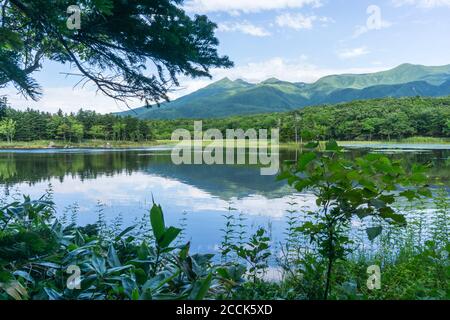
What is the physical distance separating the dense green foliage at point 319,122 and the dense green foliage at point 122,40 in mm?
5345

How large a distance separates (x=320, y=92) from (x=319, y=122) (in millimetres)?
150533

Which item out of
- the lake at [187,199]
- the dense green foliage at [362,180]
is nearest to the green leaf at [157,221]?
the dense green foliage at [362,180]

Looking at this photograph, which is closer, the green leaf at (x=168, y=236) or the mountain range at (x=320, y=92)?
the green leaf at (x=168, y=236)

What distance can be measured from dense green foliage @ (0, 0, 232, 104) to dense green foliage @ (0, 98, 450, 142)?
5.35m

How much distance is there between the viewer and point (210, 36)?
10.4 feet

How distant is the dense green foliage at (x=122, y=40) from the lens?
2.32 m

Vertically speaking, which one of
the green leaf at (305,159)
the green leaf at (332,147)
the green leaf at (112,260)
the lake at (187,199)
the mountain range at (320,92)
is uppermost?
the mountain range at (320,92)

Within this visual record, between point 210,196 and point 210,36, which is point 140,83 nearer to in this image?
point 210,36

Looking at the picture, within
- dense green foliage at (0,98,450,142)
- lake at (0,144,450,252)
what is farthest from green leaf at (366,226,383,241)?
dense green foliage at (0,98,450,142)

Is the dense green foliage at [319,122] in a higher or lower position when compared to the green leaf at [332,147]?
higher

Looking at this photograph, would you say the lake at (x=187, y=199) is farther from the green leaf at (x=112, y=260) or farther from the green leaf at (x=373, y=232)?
the green leaf at (x=373, y=232)

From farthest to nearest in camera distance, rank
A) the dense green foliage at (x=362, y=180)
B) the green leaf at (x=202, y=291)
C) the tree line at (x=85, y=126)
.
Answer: the tree line at (x=85, y=126) < the dense green foliage at (x=362, y=180) < the green leaf at (x=202, y=291)

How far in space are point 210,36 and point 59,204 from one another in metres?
8.75
